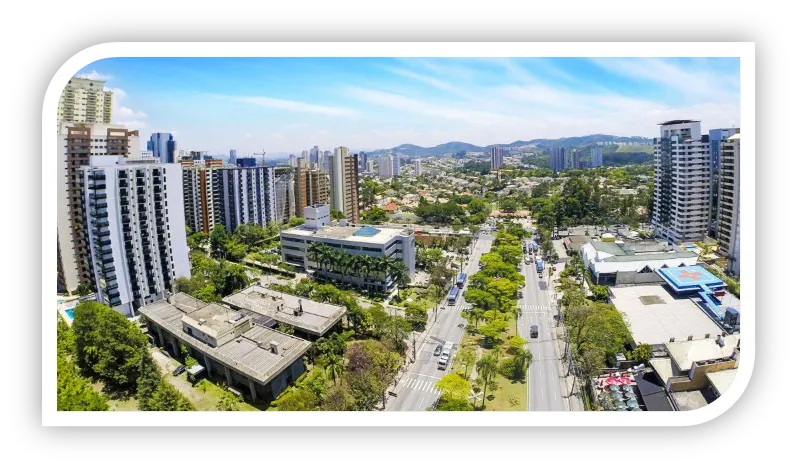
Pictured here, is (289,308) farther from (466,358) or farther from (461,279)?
(461,279)

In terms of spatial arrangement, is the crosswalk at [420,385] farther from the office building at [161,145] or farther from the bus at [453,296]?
the office building at [161,145]

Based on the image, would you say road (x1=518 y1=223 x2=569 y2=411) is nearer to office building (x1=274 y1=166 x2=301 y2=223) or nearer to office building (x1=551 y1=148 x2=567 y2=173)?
office building (x1=274 y1=166 x2=301 y2=223)

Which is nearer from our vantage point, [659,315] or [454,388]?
[454,388]

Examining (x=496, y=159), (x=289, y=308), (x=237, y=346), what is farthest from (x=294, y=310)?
(x=496, y=159)

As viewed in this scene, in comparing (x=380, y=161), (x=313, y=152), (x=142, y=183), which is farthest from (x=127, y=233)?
(x=380, y=161)
